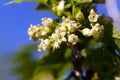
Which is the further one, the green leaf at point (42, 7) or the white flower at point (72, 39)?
the green leaf at point (42, 7)

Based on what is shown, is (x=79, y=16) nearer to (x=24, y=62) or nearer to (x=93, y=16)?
(x=93, y=16)

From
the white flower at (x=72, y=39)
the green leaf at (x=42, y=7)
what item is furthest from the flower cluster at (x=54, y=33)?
the green leaf at (x=42, y=7)

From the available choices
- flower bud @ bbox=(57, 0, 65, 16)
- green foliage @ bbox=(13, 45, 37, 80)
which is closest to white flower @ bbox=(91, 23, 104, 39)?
flower bud @ bbox=(57, 0, 65, 16)

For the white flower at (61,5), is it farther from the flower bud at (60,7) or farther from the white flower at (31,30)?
the white flower at (31,30)

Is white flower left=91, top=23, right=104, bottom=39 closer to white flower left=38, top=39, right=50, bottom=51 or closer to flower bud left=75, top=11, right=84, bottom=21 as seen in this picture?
flower bud left=75, top=11, right=84, bottom=21

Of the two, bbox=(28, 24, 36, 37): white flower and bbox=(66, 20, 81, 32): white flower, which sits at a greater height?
bbox=(28, 24, 36, 37): white flower

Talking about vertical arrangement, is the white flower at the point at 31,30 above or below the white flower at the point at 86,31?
above

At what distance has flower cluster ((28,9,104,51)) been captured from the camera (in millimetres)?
1084

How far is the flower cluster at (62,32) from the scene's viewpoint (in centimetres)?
108

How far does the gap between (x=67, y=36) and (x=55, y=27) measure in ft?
0.28

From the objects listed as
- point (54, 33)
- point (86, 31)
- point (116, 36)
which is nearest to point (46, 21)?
point (54, 33)

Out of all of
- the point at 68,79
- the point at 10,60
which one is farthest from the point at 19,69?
the point at 68,79

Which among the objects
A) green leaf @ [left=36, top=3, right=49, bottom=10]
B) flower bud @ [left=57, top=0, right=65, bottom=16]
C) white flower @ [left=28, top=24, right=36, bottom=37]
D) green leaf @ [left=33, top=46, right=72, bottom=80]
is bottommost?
green leaf @ [left=33, top=46, right=72, bottom=80]

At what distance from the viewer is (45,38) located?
3.80ft
